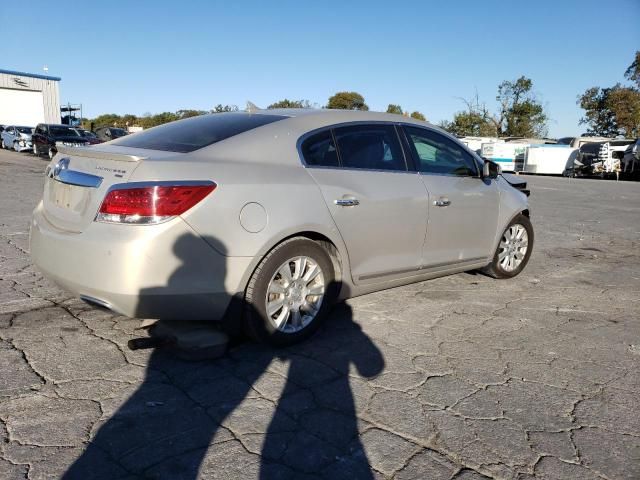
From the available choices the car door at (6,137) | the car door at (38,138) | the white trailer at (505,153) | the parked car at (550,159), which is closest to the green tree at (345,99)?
the white trailer at (505,153)

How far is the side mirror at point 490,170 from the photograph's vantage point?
4.92 meters

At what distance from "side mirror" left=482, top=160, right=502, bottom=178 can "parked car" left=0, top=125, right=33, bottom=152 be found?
101ft

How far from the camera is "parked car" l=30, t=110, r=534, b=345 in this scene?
9.62 feet

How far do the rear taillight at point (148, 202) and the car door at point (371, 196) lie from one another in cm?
97

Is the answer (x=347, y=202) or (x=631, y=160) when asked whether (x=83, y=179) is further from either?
(x=631, y=160)

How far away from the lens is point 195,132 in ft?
12.1

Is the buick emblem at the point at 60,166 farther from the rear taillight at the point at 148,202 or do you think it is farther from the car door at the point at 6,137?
the car door at the point at 6,137

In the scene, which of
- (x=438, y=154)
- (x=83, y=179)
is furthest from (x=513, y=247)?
(x=83, y=179)

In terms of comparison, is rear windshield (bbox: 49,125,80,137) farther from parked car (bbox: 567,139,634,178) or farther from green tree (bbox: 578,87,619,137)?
green tree (bbox: 578,87,619,137)

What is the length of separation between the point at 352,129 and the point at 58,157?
210 centimetres

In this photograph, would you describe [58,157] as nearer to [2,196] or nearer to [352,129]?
[352,129]

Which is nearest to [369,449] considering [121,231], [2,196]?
[121,231]

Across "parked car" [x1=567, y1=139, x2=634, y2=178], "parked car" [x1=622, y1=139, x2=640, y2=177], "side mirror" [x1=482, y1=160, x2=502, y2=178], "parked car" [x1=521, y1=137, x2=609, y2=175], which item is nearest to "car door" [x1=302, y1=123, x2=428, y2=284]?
"side mirror" [x1=482, y1=160, x2=502, y2=178]

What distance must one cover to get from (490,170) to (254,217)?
2.75m
